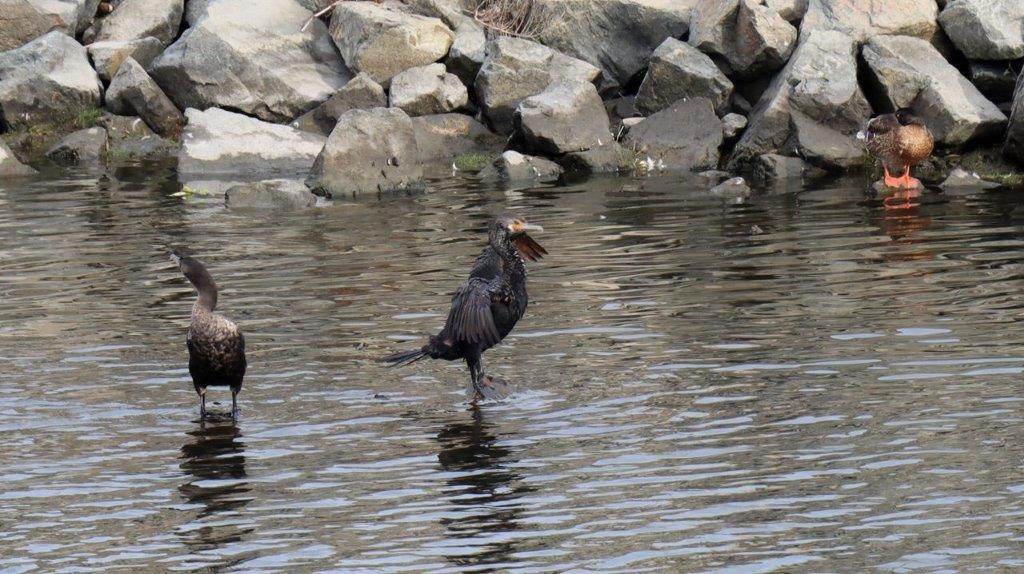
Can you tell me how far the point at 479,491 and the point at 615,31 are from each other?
16802 millimetres

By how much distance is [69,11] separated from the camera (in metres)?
26.0

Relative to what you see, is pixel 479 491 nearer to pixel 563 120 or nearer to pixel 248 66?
pixel 563 120

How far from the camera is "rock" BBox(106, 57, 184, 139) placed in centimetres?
2395

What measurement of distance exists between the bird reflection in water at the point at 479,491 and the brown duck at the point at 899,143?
35.1 feet

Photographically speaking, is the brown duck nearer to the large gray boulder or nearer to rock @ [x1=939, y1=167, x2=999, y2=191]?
rock @ [x1=939, y1=167, x2=999, y2=191]

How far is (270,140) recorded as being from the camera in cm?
2280

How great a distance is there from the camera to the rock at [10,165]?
22.9 meters

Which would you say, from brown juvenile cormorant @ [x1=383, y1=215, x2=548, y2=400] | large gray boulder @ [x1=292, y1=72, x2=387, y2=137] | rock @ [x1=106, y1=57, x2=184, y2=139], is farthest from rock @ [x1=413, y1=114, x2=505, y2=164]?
brown juvenile cormorant @ [x1=383, y1=215, x2=548, y2=400]

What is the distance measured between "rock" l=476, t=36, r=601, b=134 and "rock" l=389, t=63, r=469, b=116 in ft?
1.54

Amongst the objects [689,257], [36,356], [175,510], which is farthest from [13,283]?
[175,510]

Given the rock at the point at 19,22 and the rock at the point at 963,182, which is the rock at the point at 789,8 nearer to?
the rock at the point at 963,182

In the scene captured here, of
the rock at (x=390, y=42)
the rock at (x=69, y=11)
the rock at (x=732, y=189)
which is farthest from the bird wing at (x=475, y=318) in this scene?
the rock at (x=69, y=11)

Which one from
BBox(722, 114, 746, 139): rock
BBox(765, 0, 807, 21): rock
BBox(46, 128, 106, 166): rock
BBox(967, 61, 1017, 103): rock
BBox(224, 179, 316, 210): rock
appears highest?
BBox(765, 0, 807, 21): rock

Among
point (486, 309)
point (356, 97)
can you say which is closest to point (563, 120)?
point (356, 97)
